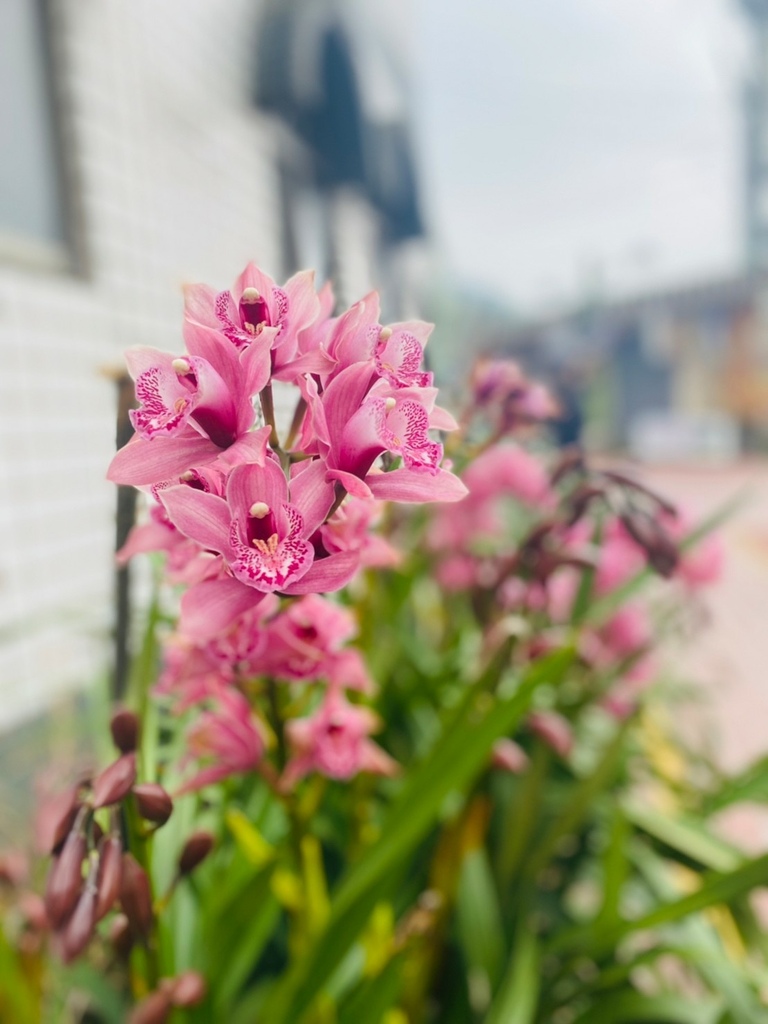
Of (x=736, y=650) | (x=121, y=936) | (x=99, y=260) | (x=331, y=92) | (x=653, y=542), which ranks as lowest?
(x=736, y=650)

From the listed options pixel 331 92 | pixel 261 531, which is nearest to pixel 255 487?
pixel 261 531

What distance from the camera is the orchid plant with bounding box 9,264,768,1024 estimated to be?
0.18m

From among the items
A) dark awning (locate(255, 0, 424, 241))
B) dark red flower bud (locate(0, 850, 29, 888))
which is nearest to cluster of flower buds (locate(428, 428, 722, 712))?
dark red flower bud (locate(0, 850, 29, 888))

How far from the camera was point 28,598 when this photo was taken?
1231 mm

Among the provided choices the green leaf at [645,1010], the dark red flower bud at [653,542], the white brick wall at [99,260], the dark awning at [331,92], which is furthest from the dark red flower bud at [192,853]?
the dark awning at [331,92]

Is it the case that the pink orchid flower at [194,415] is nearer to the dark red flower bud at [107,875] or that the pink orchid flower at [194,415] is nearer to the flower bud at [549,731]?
the dark red flower bud at [107,875]

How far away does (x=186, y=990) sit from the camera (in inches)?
11.5

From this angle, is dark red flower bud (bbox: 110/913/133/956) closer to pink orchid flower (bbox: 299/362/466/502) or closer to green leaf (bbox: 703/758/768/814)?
pink orchid flower (bbox: 299/362/466/502)

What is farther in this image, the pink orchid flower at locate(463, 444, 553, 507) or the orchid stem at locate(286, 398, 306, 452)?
the pink orchid flower at locate(463, 444, 553, 507)

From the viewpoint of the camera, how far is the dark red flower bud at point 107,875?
208 millimetres

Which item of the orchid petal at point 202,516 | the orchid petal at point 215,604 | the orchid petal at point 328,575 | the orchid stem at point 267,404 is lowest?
the orchid petal at point 215,604

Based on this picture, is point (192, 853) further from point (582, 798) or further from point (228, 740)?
point (582, 798)

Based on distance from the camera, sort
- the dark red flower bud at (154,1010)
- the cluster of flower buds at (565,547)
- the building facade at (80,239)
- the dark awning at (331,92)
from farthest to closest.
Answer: the dark awning at (331,92), the building facade at (80,239), the cluster of flower buds at (565,547), the dark red flower bud at (154,1010)

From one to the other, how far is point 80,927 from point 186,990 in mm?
107
